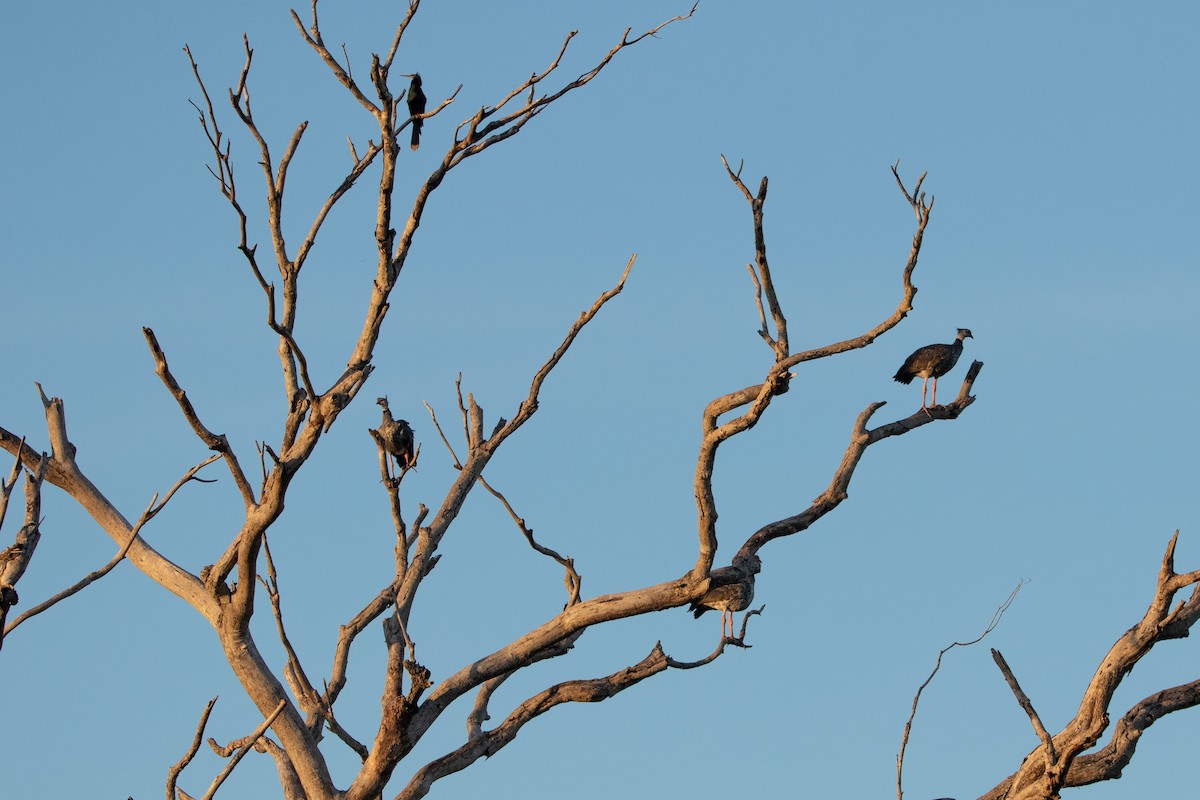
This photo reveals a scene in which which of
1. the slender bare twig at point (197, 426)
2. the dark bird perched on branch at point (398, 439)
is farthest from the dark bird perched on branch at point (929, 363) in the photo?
the slender bare twig at point (197, 426)

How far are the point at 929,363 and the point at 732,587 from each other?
6.83 metres

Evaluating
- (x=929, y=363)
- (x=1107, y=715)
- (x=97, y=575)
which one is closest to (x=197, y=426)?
(x=97, y=575)

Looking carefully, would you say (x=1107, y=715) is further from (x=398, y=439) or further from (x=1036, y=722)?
(x=398, y=439)

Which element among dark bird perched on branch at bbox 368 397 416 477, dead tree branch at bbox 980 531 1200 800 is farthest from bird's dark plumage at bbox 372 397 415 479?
dead tree branch at bbox 980 531 1200 800

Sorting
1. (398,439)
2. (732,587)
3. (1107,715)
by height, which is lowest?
(1107,715)

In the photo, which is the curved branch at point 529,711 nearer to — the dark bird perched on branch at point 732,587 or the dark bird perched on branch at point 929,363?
the dark bird perched on branch at point 732,587

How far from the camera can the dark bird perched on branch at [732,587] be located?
807 cm

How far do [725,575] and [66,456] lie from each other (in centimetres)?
413

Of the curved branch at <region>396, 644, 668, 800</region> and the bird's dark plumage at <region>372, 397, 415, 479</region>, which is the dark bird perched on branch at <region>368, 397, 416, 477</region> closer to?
the bird's dark plumage at <region>372, 397, 415, 479</region>

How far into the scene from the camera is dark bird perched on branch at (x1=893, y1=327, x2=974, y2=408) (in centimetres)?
1455

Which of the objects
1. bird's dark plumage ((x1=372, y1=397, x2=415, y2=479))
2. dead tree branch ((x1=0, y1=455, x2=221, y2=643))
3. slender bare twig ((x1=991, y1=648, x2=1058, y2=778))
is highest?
bird's dark plumage ((x1=372, y1=397, x2=415, y2=479))

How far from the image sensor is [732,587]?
8.39 metres

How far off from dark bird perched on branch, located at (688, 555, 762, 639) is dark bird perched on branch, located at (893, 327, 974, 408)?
6.15 m

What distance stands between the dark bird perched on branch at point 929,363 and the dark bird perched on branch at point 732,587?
6155 millimetres
